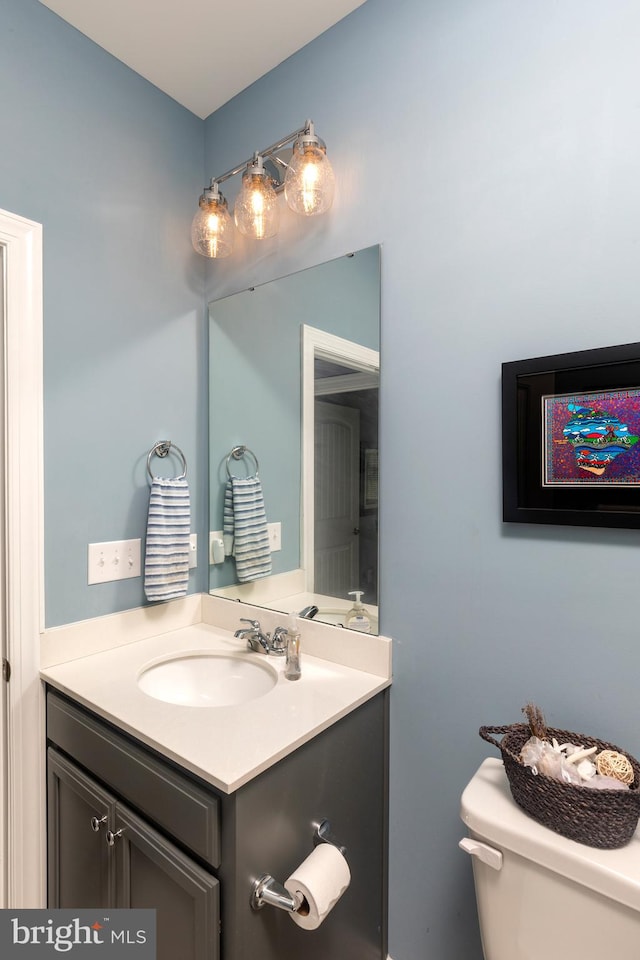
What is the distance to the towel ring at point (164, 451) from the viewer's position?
5.16ft

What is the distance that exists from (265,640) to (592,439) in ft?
3.20

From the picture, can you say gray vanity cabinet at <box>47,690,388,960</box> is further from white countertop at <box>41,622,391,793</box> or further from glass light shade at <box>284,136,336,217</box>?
glass light shade at <box>284,136,336,217</box>

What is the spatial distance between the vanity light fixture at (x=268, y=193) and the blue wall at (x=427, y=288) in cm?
9

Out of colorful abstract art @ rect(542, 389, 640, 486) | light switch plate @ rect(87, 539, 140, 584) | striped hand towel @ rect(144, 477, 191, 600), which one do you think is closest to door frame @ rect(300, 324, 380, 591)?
striped hand towel @ rect(144, 477, 191, 600)

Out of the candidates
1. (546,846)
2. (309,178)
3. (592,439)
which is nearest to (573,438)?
(592,439)

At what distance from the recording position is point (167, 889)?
3.25ft

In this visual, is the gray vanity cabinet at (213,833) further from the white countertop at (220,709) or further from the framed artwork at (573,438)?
the framed artwork at (573,438)

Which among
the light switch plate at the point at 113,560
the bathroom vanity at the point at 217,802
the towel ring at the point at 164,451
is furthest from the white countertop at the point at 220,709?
the towel ring at the point at 164,451

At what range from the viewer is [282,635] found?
4.66 ft

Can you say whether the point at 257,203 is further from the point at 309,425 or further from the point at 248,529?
the point at 248,529

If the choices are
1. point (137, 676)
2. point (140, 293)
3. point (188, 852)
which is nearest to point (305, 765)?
point (188, 852)

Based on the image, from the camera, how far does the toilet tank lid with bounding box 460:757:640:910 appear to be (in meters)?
0.76

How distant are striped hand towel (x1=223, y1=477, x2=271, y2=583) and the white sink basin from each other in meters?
0.29

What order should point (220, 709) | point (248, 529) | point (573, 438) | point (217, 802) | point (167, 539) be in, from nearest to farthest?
point (217, 802)
point (573, 438)
point (220, 709)
point (167, 539)
point (248, 529)
